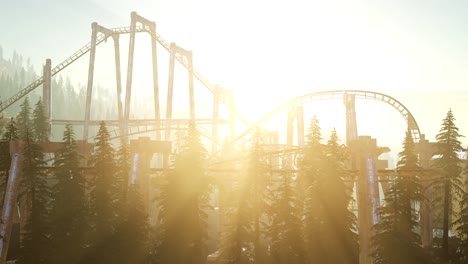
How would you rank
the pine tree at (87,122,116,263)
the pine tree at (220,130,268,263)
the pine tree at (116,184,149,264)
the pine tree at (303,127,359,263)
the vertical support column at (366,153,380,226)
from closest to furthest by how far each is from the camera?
the vertical support column at (366,153,380,226), the pine tree at (116,184,149,264), the pine tree at (87,122,116,263), the pine tree at (220,130,268,263), the pine tree at (303,127,359,263)

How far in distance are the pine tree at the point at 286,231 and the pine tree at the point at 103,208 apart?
676cm

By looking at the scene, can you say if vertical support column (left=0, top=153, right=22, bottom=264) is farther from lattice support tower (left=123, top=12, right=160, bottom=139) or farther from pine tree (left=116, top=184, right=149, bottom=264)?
lattice support tower (left=123, top=12, right=160, bottom=139)

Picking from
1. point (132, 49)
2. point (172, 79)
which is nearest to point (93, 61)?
point (132, 49)

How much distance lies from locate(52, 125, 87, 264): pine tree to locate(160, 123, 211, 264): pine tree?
410 centimetres

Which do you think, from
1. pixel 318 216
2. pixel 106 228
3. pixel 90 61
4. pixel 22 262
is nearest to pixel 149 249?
pixel 106 228

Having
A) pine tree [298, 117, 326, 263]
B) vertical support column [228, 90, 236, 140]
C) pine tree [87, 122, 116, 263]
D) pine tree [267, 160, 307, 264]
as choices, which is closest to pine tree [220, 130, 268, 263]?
pine tree [267, 160, 307, 264]

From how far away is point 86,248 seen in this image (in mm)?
16188

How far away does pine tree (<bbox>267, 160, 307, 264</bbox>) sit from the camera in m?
15.9

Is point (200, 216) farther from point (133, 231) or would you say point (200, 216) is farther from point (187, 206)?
point (133, 231)

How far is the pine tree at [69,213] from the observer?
54.2 feet

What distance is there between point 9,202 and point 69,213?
2.46m

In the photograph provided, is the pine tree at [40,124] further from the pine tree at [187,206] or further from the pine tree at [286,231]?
the pine tree at [286,231]

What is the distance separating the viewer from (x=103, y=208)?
17.4m

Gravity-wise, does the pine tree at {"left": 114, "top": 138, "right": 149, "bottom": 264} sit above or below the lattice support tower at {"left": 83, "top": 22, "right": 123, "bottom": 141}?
below
